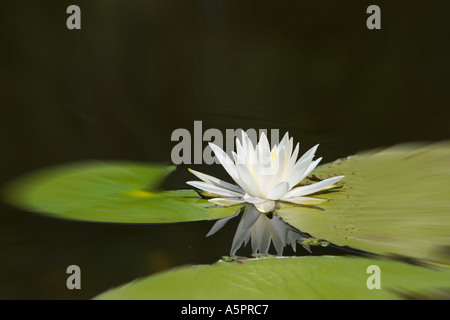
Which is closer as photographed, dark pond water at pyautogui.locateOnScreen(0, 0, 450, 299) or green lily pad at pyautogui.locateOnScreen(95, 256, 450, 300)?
green lily pad at pyautogui.locateOnScreen(95, 256, 450, 300)

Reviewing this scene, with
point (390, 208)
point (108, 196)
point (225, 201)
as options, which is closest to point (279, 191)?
point (225, 201)

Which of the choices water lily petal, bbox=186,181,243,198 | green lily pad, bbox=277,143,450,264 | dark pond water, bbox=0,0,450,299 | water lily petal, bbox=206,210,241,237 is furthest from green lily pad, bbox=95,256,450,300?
dark pond water, bbox=0,0,450,299

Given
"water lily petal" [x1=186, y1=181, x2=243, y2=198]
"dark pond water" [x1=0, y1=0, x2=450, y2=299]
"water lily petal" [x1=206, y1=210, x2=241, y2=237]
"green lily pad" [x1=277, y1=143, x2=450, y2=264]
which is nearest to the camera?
"green lily pad" [x1=277, y1=143, x2=450, y2=264]

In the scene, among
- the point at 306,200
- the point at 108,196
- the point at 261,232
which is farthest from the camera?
the point at 108,196

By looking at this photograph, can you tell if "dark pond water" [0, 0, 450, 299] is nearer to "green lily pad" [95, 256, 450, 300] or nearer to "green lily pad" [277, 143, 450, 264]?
"green lily pad" [277, 143, 450, 264]

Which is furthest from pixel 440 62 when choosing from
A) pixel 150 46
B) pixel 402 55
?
pixel 150 46

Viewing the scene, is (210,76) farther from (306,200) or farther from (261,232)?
(261,232)

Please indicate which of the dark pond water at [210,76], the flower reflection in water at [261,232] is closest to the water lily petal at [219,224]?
the flower reflection in water at [261,232]
